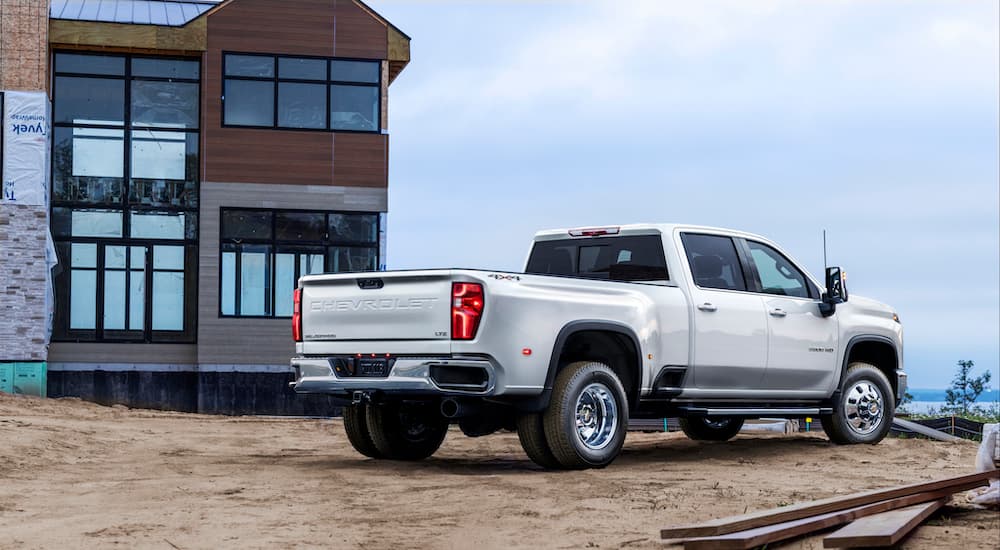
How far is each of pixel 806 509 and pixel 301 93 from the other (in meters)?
21.4

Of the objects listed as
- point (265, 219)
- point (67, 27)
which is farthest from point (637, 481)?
point (67, 27)

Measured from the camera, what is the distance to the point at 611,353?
11250mm

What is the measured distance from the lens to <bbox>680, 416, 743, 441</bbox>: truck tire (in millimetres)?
14492

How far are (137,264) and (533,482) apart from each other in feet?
62.6

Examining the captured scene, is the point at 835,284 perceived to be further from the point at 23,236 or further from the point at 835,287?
the point at 23,236

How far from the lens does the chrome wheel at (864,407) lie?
44.0ft

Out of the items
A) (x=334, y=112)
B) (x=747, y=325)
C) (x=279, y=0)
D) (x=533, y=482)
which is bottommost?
(x=533, y=482)

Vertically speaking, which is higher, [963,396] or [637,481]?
[637,481]

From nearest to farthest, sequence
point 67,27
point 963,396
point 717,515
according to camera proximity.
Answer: point 717,515 → point 67,27 → point 963,396

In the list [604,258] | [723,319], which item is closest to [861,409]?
[723,319]

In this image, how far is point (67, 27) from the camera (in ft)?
86.2

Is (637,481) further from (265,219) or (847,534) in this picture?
(265,219)

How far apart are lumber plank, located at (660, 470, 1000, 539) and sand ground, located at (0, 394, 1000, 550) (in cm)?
19

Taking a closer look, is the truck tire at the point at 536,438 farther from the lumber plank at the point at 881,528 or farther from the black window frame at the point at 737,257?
the lumber plank at the point at 881,528
